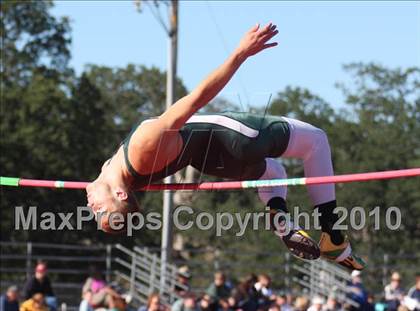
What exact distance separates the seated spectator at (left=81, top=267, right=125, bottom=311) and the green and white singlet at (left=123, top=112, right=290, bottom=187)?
4.67 meters

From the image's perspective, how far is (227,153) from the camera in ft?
22.8

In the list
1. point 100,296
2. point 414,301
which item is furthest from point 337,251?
point 414,301

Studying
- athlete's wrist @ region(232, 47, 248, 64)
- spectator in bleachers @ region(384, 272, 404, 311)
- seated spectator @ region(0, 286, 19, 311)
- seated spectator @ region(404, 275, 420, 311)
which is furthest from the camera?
spectator in bleachers @ region(384, 272, 404, 311)

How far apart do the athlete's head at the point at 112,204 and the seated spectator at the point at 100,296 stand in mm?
4746

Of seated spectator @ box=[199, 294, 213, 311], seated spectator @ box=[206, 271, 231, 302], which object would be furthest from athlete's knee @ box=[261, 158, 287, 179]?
seated spectator @ box=[206, 271, 231, 302]

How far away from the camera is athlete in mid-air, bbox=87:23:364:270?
6301 millimetres

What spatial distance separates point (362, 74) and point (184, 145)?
85.7 feet

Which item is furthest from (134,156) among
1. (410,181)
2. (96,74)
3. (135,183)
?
(96,74)

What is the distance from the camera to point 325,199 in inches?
295

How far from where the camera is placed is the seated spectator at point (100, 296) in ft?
37.6

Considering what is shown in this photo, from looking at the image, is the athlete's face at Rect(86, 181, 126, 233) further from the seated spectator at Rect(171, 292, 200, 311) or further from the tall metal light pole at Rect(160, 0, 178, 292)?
the tall metal light pole at Rect(160, 0, 178, 292)

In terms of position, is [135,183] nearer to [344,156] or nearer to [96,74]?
[344,156]

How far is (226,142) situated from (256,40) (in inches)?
36.6

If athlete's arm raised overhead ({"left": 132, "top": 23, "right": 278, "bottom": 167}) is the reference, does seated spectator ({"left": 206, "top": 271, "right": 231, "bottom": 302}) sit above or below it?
below
